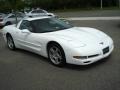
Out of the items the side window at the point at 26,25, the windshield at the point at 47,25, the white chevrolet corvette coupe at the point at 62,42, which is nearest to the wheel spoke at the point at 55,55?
the white chevrolet corvette coupe at the point at 62,42

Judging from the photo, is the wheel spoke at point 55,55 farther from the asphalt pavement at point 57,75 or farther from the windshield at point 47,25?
the windshield at point 47,25

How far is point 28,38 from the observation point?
6.63m

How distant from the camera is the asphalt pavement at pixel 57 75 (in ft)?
14.5

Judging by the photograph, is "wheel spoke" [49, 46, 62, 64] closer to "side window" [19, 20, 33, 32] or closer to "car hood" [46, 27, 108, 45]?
"car hood" [46, 27, 108, 45]

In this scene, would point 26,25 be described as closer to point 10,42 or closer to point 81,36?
point 10,42

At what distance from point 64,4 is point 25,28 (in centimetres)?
4610

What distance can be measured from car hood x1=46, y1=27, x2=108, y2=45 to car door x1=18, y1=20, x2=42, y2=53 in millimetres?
544

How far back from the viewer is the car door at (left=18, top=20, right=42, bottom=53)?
246 inches

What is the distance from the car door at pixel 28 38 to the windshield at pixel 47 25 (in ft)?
0.60

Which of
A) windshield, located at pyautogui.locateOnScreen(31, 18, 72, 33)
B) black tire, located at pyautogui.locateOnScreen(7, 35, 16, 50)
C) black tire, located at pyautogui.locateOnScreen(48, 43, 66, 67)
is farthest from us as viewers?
black tire, located at pyautogui.locateOnScreen(7, 35, 16, 50)

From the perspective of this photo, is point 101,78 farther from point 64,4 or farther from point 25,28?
point 64,4

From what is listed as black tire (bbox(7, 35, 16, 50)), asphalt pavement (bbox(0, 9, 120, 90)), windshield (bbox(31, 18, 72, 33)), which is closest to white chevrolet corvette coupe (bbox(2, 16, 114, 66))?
windshield (bbox(31, 18, 72, 33))

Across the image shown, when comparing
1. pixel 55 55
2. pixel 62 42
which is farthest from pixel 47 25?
pixel 62 42

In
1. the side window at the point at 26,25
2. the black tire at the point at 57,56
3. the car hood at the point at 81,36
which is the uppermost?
the side window at the point at 26,25
